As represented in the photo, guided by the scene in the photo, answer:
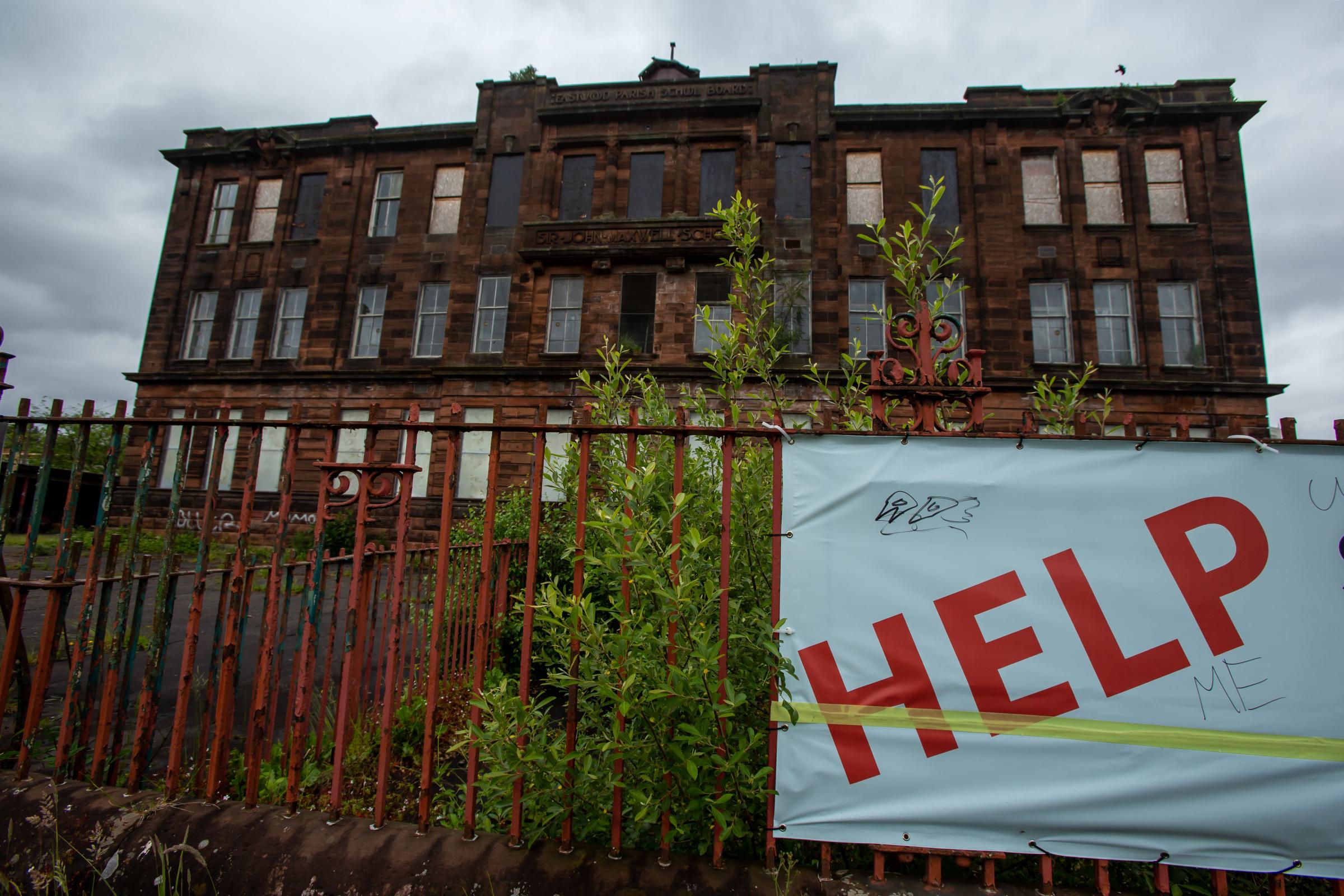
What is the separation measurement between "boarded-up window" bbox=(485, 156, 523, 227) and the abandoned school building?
7 cm

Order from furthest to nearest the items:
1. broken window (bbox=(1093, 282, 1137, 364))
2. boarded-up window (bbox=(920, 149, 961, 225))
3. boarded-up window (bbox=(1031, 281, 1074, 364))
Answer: boarded-up window (bbox=(920, 149, 961, 225))
boarded-up window (bbox=(1031, 281, 1074, 364))
broken window (bbox=(1093, 282, 1137, 364))

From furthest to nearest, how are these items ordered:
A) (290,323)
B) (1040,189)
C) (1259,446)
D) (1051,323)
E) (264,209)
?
1. (264,209)
2. (290,323)
3. (1040,189)
4. (1051,323)
5. (1259,446)

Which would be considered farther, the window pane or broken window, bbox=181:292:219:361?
broken window, bbox=181:292:219:361

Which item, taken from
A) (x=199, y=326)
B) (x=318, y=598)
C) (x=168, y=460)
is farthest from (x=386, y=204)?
(x=318, y=598)

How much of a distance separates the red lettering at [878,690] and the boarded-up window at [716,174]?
15.6 meters

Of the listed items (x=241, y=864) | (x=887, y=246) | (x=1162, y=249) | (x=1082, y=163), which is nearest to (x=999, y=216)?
(x=1082, y=163)

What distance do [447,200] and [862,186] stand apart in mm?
11879

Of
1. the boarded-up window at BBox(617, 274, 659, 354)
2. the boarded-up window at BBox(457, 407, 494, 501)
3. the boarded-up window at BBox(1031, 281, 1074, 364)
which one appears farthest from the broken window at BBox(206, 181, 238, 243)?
the boarded-up window at BBox(1031, 281, 1074, 364)

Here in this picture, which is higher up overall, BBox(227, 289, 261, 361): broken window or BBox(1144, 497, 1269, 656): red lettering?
BBox(227, 289, 261, 361): broken window

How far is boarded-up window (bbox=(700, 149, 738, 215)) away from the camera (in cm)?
1628

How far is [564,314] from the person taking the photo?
53.4 ft

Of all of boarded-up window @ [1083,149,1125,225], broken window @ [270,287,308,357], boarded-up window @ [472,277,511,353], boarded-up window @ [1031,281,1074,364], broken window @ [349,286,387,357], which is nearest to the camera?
boarded-up window @ [1031,281,1074,364]

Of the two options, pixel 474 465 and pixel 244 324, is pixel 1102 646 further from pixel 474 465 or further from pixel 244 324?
pixel 244 324

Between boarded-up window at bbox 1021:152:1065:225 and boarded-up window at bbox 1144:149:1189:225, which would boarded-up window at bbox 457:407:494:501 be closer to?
boarded-up window at bbox 1021:152:1065:225
